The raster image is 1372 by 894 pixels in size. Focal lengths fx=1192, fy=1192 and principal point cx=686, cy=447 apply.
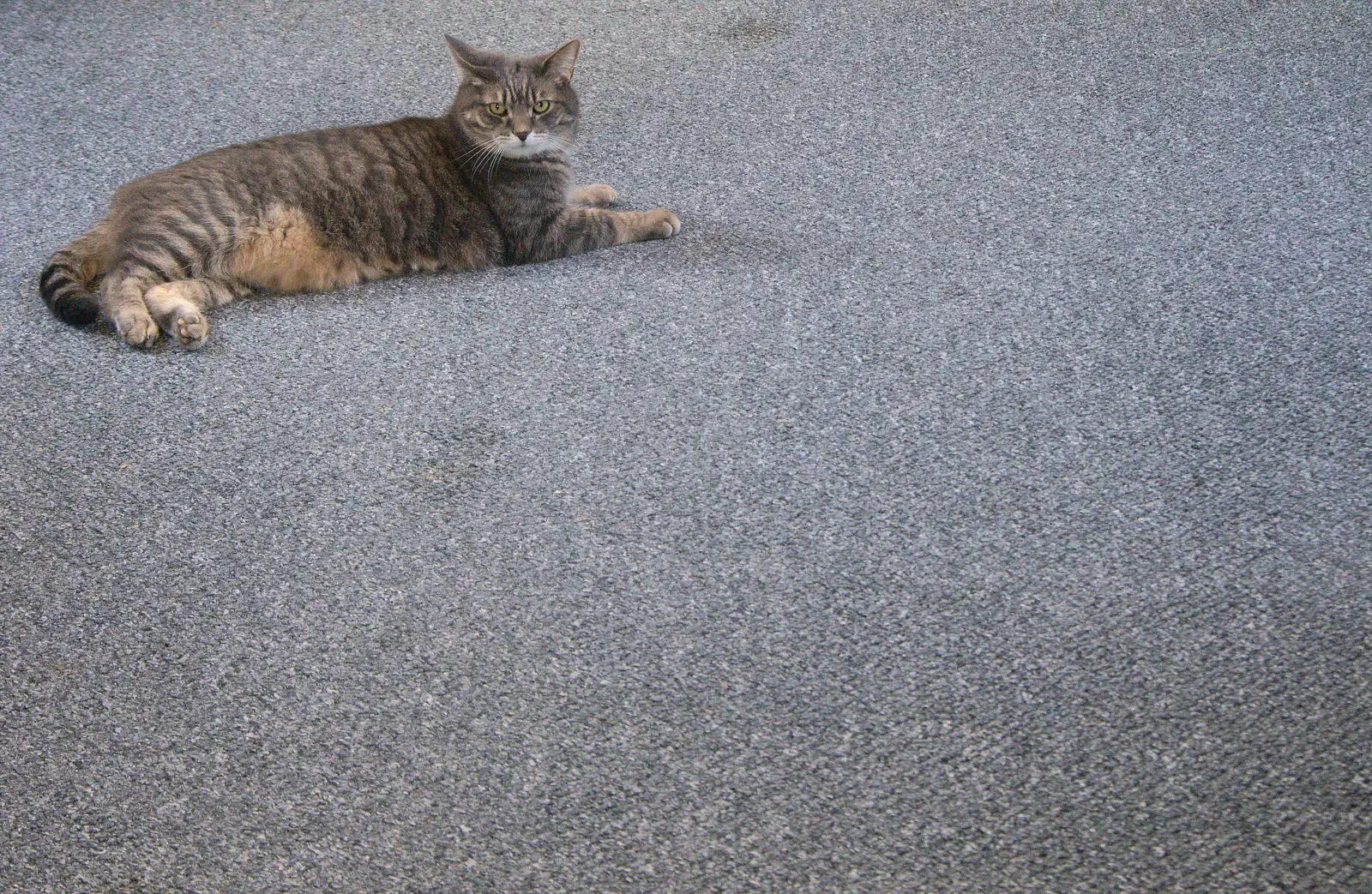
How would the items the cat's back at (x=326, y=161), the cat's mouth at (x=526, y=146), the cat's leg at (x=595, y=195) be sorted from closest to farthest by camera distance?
the cat's back at (x=326, y=161) < the cat's mouth at (x=526, y=146) < the cat's leg at (x=595, y=195)

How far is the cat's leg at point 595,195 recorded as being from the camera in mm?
1928

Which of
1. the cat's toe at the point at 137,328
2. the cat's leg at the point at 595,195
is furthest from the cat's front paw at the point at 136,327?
the cat's leg at the point at 595,195

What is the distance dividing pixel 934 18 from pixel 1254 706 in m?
1.74

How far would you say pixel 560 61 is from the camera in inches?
72.7

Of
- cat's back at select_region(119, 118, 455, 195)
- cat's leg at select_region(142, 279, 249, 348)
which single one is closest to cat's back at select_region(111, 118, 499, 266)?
cat's back at select_region(119, 118, 455, 195)

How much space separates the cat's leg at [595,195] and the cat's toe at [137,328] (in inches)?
26.1

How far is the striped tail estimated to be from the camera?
165 cm

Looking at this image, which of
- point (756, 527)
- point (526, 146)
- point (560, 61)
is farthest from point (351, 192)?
point (756, 527)

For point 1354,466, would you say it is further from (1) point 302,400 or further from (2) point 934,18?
(2) point 934,18

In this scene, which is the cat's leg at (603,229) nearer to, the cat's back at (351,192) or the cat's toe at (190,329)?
the cat's back at (351,192)

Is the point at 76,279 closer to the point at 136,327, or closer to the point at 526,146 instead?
the point at 136,327

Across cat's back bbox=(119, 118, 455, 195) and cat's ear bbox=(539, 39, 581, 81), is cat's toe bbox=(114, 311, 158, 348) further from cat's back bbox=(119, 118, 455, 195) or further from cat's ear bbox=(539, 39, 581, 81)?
cat's ear bbox=(539, 39, 581, 81)

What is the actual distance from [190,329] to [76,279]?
0.23 m

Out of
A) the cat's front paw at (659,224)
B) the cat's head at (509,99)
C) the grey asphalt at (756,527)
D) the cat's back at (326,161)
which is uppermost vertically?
the cat's head at (509,99)
